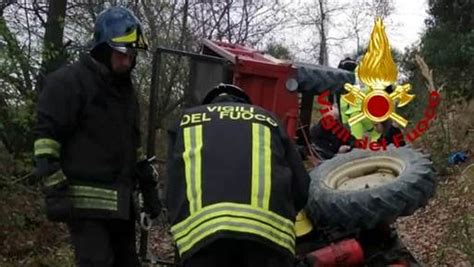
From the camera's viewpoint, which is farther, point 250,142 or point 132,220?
point 132,220

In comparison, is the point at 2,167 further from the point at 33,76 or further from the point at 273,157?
the point at 273,157

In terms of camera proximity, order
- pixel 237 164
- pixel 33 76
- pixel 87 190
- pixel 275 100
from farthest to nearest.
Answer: pixel 33 76, pixel 275 100, pixel 87 190, pixel 237 164

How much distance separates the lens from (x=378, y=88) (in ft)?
17.6

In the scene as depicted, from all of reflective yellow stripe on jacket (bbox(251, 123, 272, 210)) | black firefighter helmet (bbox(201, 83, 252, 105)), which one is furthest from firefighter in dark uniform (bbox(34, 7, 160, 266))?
reflective yellow stripe on jacket (bbox(251, 123, 272, 210))

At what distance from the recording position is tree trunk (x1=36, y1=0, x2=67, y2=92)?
883 centimetres

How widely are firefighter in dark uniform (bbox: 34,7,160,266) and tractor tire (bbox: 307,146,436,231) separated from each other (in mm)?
1298

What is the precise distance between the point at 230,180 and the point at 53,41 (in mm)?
7383

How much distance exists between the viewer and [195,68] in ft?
23.5

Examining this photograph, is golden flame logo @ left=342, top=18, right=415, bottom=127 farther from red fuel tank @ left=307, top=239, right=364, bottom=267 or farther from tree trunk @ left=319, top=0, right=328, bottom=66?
tree trunk @ left=319, top=0, right=328, bottom=66

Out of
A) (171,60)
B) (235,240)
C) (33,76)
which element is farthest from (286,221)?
(171,60)

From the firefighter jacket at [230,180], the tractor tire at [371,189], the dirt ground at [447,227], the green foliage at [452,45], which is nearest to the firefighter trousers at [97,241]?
the firefighter jacket at [230,180]

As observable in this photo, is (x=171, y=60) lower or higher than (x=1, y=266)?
higher

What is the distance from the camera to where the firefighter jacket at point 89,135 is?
466cm

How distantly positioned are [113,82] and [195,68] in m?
2.28
